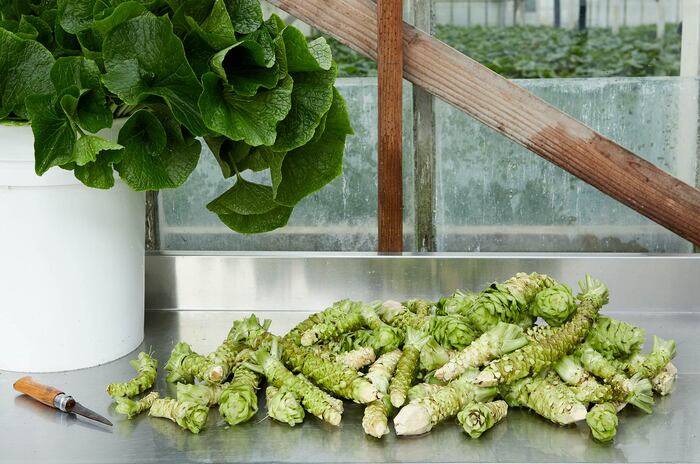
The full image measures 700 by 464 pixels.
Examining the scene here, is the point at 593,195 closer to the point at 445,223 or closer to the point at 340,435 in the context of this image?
the point at 445,223

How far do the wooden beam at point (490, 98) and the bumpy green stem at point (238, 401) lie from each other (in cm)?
73

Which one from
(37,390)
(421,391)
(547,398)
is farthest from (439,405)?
(37,390)

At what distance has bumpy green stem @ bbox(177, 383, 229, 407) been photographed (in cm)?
127

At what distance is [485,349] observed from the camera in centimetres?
127

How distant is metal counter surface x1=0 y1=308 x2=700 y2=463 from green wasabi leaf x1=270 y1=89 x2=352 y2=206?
32 centimetres

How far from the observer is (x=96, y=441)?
4.01 feet

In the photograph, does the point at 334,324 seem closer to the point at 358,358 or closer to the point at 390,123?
the point at 358,358

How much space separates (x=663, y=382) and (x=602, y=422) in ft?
0.66

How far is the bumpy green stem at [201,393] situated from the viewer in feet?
4.16

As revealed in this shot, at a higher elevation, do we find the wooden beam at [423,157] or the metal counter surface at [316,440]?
the wooden beam at [423,157]

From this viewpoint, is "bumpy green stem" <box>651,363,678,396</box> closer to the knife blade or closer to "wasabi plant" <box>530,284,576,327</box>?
"wasabi plant" <box>530,284,576,327</box>

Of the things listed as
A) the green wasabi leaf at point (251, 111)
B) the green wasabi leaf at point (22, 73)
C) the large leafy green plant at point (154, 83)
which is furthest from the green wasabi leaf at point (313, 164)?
the green wasabi leaf at point (22, 73)

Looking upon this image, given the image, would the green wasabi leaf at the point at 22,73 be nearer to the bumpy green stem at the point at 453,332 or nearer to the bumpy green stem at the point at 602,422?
the bumpy green stem at the point at 453,332

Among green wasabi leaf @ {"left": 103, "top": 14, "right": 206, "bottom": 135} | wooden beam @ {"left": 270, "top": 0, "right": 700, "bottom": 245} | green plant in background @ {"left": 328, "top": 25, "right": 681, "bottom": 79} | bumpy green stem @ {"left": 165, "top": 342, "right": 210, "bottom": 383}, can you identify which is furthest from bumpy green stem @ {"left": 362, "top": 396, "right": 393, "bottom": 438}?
green plant in background @ {"left": 328, "top": 25, "right": 681, "bottom": 79}
